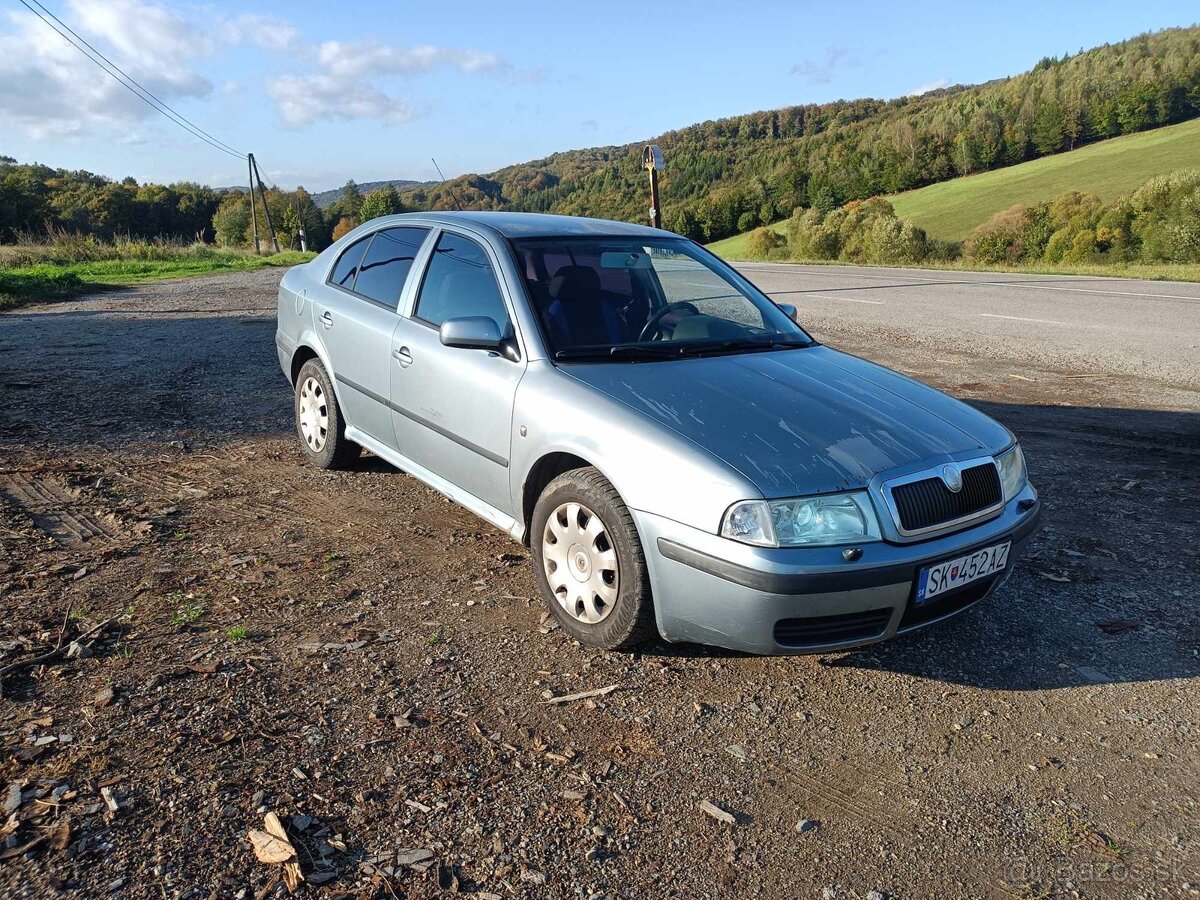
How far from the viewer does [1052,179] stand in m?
60.3

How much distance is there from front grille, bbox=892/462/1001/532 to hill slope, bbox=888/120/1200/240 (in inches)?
2008

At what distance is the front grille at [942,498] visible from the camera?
3109mm

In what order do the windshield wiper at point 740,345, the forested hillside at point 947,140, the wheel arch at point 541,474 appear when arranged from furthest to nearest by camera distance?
the forested hillside at point 947,140, the windshield wiper at point 740,345, the wheel arch at point 541,474

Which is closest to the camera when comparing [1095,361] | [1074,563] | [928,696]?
[928,696]

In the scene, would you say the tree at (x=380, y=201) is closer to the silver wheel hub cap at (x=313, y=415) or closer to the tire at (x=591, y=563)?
the silver wheel hub cap at (x=313, y=415)

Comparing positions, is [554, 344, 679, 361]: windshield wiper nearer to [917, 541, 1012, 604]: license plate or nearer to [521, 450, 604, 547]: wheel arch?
[521, 450, 604, 547]: wheel arch

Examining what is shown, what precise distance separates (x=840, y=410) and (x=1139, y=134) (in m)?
77.9

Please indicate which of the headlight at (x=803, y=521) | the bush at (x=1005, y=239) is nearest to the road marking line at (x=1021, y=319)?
the headlight at (x=803, y=521)

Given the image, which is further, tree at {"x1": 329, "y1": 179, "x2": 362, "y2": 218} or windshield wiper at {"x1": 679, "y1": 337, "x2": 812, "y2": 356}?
tree at {"x1": 329, "y1": 179, "x2": 362, "y2": 218}

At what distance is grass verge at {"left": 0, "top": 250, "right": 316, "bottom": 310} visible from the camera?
17261mm

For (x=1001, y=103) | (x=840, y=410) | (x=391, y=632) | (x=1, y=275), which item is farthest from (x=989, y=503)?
(x=1001, y=103)

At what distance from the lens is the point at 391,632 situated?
362 centimetres

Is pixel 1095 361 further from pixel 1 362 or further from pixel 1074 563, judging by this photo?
pixel 1 362

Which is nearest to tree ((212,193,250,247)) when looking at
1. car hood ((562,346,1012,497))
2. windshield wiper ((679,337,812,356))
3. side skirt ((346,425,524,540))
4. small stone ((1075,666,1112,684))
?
side skirt ((346,425,524,540))
